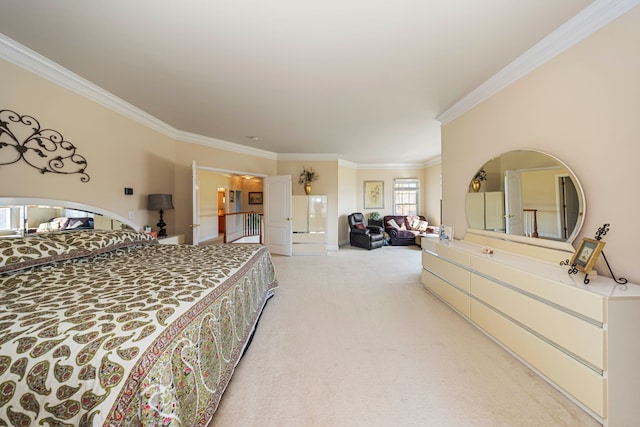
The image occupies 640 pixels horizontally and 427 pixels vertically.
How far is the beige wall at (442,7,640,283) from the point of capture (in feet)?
4.88

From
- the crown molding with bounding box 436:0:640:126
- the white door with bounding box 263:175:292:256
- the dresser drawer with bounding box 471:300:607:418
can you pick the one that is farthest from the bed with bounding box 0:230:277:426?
the white door with bounding box 263:175:292:256

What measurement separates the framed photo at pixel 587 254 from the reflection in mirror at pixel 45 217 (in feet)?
14.8

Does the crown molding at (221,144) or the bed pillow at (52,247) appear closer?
the bed pillow at (52,247)

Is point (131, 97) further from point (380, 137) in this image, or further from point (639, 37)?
point (639, 37)

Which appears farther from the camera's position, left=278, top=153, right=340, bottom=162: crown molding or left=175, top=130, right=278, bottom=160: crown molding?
left=278, top=153, right=340, bottom=162: crown molding

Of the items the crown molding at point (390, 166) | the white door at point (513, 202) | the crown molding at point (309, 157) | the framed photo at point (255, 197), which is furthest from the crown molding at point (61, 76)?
the framed photo at point (255, 197)

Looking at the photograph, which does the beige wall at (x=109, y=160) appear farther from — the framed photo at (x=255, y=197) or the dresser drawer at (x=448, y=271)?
the framed photo at (x=255, y=197)

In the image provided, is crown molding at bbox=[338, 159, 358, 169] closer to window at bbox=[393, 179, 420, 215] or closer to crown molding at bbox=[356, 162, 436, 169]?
crown molding at bbox=[356, 162, 436, 169]

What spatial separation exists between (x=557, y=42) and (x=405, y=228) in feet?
18.9

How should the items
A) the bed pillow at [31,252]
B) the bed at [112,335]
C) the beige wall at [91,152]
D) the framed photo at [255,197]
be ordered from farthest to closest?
the framed photo at [255,197] → the beige wall at [91,152] → the bed pillow at [31,252] → the bed at [112,335]

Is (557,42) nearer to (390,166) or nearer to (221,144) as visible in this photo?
(221,144)

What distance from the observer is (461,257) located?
2533mm

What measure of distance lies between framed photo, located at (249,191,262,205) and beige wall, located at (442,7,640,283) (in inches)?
364

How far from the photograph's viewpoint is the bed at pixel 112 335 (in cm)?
84
